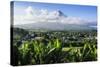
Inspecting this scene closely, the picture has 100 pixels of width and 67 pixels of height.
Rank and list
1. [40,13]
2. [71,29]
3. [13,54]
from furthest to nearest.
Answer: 1. [71,29]
2. [40,13]
3. [13,54]

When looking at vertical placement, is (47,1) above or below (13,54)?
above

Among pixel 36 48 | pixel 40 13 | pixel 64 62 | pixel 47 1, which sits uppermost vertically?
pixel 47 1

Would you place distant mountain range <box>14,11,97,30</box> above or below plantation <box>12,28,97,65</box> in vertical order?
above

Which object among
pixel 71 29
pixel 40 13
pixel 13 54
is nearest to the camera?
pixel 13 54

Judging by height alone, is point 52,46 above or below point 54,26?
below

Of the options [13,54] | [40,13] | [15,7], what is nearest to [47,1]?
[40,13]

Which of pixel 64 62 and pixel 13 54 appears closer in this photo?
pixel 13 54

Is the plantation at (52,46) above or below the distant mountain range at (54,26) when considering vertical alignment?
below

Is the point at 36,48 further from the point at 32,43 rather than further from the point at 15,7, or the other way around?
the point at 15,7
